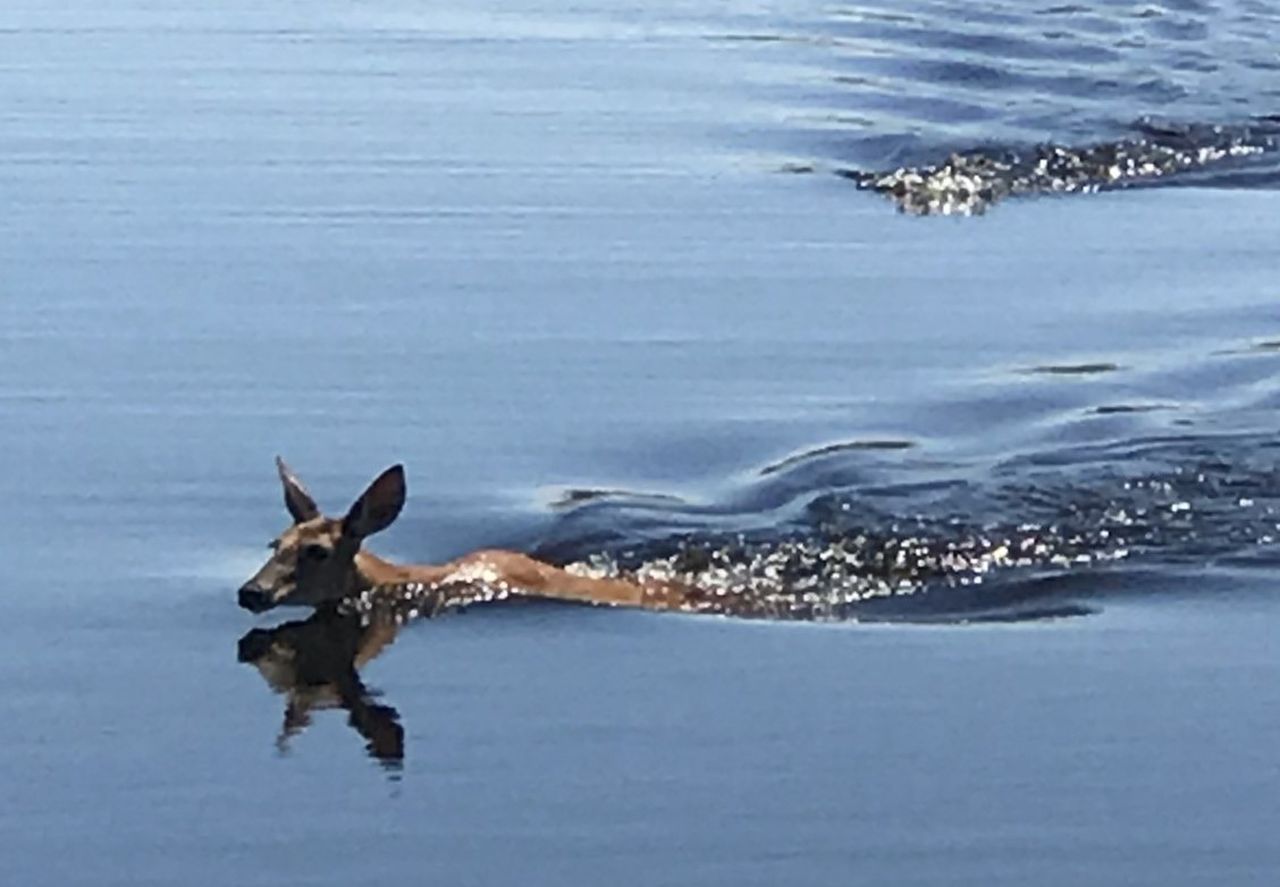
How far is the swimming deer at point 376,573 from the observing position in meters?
12.0

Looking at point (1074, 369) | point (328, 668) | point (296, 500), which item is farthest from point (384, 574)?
point (1074, 369)

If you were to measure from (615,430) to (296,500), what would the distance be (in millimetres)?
2399

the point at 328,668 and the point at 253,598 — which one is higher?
the point at 253,598

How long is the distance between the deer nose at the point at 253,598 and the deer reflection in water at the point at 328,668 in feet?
0.48

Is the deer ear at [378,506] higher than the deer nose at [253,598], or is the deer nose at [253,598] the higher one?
the deer ear at [378,506]

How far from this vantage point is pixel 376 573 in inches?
486

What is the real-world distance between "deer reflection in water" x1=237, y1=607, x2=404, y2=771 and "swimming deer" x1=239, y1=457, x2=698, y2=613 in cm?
12

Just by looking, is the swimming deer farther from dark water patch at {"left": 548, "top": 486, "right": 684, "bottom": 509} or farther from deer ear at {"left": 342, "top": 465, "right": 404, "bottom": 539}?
dark water patch at {"left": 548, "top": 486, "right": 684, "bottom": 509}

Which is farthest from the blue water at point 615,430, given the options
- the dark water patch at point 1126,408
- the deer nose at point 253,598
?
the deer nose at point 253,598

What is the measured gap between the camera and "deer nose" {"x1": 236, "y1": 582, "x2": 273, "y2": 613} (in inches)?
462

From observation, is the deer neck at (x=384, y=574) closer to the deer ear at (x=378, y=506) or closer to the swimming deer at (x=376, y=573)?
the swimming deer at (x=376, y=573)

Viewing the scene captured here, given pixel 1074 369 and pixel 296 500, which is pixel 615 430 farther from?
pixel 296 500

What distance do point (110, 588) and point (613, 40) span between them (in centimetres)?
1226

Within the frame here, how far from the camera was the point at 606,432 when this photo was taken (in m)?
14.2
